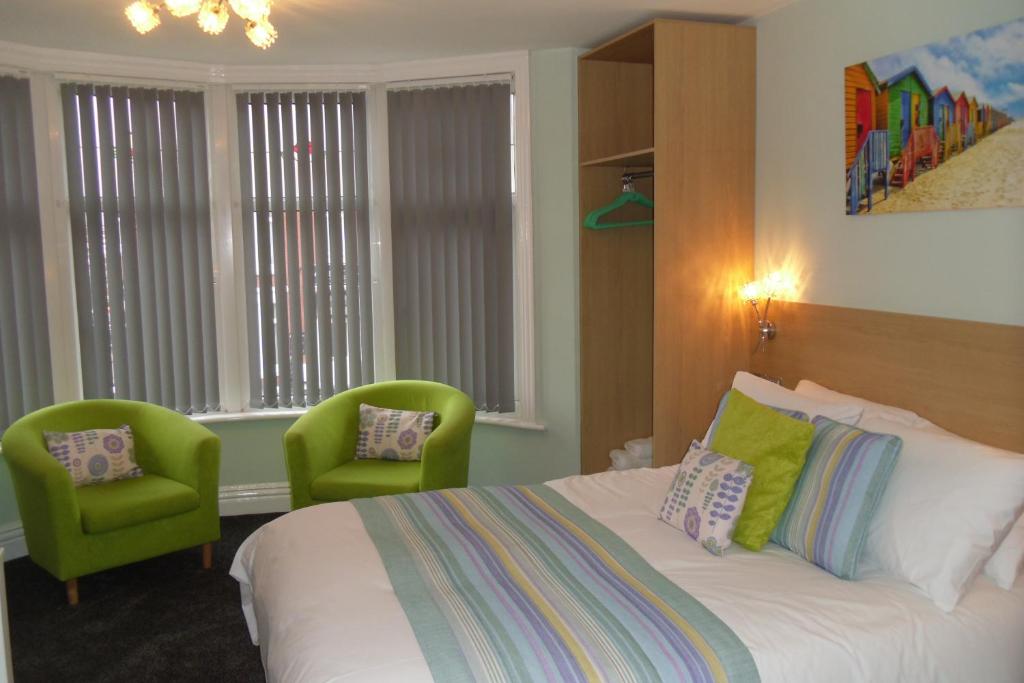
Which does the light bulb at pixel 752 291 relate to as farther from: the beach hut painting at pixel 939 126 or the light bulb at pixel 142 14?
the light bulb at pixel 142 14

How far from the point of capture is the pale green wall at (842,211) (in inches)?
115

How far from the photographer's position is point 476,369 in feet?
16.9

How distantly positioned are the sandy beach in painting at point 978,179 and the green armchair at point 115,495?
3.25 meters

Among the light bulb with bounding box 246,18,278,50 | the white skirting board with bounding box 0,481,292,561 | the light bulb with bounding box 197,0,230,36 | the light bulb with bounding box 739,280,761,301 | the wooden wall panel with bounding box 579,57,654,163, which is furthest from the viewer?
the white skirting board with bounding box 0,481,292,561

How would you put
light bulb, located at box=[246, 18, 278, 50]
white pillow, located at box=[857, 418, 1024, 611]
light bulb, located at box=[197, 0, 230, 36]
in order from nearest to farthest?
white pillow, located at box=[857, 418, 1024, 611], light bulb, located at box=[197, 0, 230, 36], light bulb, located at box=[246, 18, 278, 50]

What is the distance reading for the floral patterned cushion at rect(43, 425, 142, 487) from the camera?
416cm

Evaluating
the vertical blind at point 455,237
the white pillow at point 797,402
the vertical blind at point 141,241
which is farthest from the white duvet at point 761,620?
the vertical blind at point 141,241

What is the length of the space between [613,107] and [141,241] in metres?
2.72

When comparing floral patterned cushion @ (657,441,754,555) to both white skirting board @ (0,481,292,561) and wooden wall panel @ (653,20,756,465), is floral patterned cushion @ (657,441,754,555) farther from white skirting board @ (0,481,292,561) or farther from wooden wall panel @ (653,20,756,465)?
white skirting board @ (0,481,292,561)

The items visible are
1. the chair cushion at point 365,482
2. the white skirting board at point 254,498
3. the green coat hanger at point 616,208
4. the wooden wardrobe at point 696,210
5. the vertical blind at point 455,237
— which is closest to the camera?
the wooden wardrobe at point 696,210

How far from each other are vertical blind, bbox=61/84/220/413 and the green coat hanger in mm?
2196

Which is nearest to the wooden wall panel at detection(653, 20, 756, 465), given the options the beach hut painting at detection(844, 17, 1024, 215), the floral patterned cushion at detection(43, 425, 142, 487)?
the beach hut painting at detection(844, 17, 1024, 215)

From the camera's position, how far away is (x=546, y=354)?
5.00 meters

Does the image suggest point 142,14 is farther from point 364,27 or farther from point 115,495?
point 115,495
